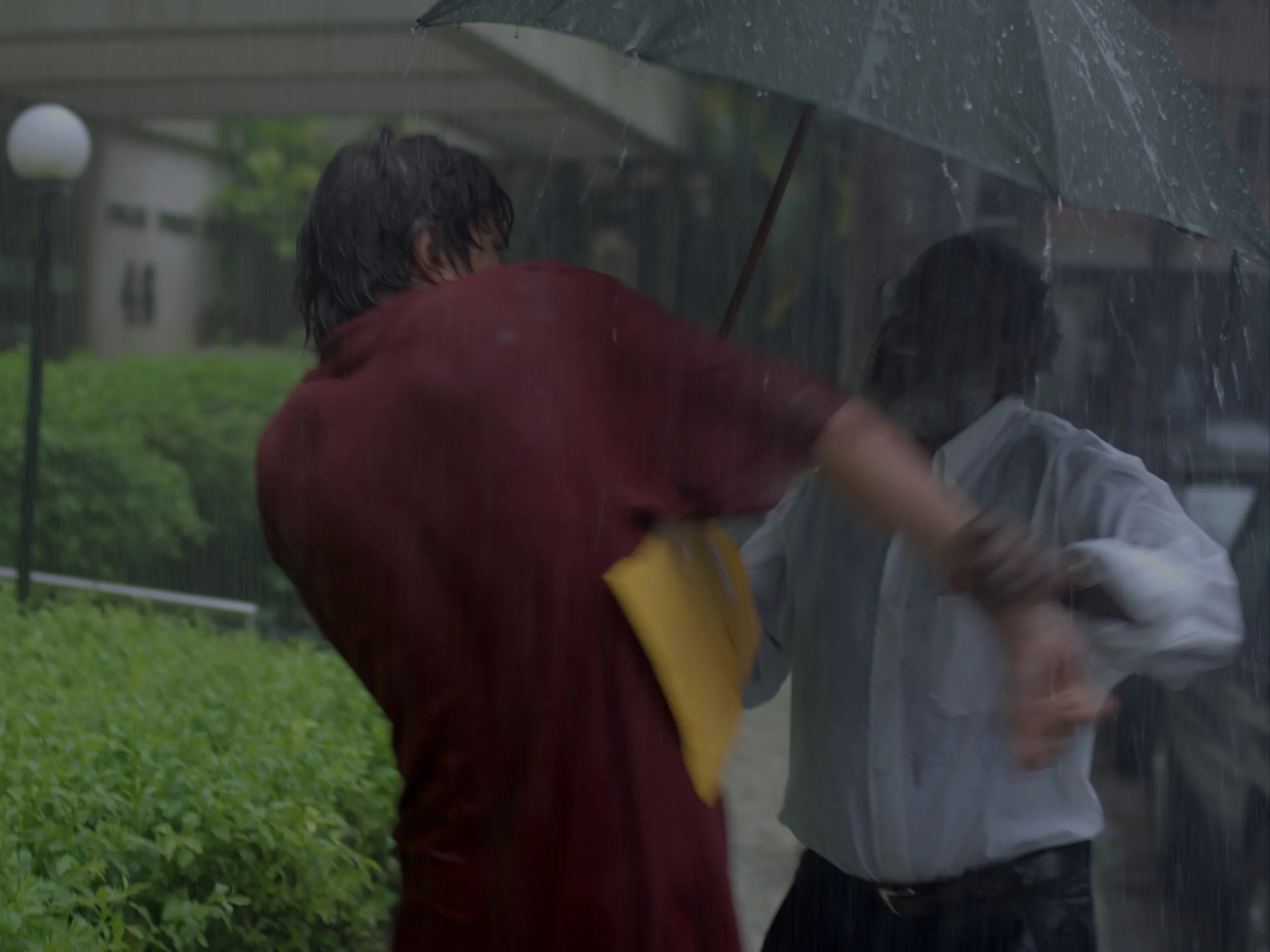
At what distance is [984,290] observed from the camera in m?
2.39

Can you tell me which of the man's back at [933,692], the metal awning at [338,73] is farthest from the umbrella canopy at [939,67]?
the metal awning at [338,73]

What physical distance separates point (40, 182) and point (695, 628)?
6538 millimetres

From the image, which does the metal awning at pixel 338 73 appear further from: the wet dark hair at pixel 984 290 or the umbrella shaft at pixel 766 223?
the wet dark hair at pixel 984 290

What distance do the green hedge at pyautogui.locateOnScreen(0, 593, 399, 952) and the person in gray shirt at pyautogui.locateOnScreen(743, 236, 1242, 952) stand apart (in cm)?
117

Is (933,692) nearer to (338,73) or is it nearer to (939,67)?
(939,67)

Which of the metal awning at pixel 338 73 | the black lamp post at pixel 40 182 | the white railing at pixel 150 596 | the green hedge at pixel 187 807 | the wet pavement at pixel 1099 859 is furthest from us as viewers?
the metal awning at pixel 338 73

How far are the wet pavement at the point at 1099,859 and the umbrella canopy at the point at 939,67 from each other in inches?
122

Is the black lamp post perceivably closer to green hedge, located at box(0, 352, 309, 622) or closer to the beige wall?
green hedge, located at box(0, 352, 309, 622)

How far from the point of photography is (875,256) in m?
3.53

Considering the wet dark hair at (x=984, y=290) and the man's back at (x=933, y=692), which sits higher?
the wet dark hair at (x=984, y=290)

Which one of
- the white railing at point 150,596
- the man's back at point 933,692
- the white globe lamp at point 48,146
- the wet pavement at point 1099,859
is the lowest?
the wet pavement at point 1099,859

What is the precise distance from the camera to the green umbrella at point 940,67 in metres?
1.88

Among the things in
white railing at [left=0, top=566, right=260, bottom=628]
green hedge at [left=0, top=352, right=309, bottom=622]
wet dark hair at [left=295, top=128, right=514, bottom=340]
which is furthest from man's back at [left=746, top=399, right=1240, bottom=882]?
green hedge at [left=0, top=352, right=309, bottom=622]

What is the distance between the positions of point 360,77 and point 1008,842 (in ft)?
35.1
